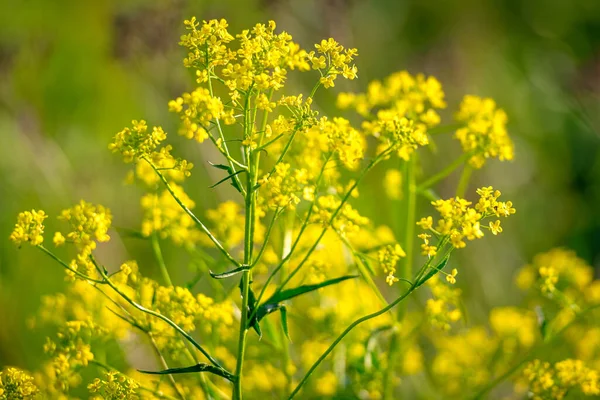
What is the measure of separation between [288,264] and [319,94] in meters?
1.78

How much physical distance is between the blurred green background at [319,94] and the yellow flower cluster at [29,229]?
1.30 metres

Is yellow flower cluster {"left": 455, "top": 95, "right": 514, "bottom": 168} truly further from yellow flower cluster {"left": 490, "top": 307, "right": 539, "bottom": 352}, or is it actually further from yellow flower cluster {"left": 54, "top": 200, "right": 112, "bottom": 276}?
yellow flower cluster {"left": 54, "top": 200, "right": 112, "bottom": 276}

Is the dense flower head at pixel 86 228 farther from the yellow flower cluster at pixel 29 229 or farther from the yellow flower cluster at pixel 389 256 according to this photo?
the yellow flower cluster at pixel 389 256

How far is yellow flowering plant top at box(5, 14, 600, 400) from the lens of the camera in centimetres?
110

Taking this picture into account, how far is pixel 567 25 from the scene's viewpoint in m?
3.95

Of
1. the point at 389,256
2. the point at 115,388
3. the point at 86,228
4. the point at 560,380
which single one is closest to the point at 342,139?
the point at 389,256

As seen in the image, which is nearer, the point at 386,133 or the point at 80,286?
the point at 386,133

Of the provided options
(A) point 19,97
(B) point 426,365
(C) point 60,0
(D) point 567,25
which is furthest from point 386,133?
(D) point 567,25

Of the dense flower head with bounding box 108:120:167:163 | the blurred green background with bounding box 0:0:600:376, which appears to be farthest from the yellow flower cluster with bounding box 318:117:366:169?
the blurred green background with bounding box 0:0:600:376

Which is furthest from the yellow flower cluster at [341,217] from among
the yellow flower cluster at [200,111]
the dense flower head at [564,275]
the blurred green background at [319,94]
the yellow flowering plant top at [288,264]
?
the blurred green background at [319,94]

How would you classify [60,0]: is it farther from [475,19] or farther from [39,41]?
[475,19]

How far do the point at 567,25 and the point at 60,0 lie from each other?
2859 mm

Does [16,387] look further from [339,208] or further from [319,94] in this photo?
[319,94]

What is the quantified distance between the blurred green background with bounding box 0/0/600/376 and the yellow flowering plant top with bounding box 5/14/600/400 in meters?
0.71
